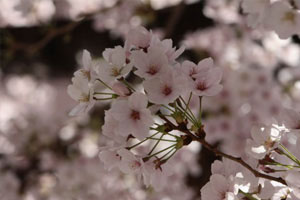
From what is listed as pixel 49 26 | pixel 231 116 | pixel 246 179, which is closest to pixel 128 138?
pixel 246 179

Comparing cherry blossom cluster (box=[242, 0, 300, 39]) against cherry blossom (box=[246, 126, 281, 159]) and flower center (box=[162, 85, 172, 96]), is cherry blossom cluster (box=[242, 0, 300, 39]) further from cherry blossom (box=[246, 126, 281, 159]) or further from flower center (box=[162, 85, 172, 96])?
flower center (box=[162, 85, 172, 96])

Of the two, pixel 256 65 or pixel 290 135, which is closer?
pixel 290 135

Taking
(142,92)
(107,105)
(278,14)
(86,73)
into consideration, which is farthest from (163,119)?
(107,105)

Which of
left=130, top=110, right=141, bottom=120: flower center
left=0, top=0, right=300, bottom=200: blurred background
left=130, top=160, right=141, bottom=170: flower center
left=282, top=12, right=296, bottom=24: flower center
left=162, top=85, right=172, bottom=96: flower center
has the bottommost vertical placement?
left=0, top=0, right=300, bottom=200: blurred background

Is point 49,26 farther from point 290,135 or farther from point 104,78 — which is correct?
Answer: point 290,135

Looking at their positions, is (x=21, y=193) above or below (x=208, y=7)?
below

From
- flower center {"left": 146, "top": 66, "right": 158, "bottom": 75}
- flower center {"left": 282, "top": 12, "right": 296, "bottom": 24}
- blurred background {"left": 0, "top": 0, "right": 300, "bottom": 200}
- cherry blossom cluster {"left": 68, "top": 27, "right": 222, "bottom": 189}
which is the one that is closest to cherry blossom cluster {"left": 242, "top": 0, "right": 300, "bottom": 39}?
flower center {"left": 282, "top": 12, "right": 296, "bottom": 24}

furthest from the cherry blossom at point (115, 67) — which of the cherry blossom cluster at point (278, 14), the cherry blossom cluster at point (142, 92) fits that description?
the cherry blossom cluster at point (278, 14)
